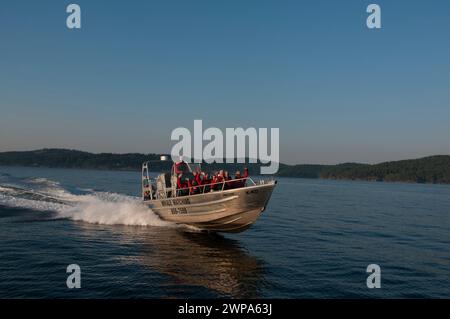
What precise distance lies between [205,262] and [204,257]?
848mm

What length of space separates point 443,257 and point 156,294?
48.5 ft

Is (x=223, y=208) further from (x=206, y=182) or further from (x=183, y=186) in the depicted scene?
(x=183, y=186)

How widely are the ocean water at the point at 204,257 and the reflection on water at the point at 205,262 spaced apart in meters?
0.04

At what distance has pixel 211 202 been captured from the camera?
19562 millimetres

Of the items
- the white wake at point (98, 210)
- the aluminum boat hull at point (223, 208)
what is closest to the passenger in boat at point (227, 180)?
the aluminum boat hull at point (223, 208)

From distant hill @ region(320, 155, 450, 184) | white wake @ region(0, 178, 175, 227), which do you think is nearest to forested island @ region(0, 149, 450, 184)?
distant hill @ region(320, 155, 450, 184)

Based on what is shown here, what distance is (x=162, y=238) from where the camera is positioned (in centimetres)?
2044

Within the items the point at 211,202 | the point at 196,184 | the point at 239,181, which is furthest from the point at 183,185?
the point at 239,181

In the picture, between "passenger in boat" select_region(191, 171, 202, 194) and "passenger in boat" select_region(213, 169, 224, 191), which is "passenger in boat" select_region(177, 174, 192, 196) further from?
"passenger in boat" select_region(213, 169, 224, 191)

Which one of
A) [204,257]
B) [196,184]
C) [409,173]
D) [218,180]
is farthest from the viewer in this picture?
[409,173]

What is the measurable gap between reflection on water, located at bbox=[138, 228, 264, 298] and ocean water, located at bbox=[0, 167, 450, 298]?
4 centimetres

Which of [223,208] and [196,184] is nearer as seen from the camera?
[223,208]

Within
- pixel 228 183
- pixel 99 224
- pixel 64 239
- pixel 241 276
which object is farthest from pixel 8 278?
pixel 99 224
